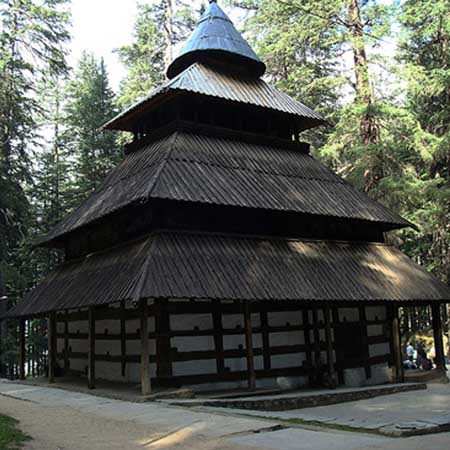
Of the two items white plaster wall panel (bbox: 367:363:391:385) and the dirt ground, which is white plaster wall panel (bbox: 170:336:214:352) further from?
white plaster wall panel (bbox: 367:363:391:385)

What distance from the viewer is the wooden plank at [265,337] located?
607 inches

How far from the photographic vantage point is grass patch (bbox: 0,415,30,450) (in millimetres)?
6969

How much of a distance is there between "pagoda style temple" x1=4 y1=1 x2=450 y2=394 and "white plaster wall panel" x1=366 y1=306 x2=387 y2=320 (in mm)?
65

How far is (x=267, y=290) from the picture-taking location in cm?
1370

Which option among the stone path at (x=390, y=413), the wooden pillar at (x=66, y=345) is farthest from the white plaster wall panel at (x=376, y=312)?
the wooden pillar at (x=66, y=345)

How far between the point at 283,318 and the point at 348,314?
265cm

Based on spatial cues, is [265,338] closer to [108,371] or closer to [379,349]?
[108,371]

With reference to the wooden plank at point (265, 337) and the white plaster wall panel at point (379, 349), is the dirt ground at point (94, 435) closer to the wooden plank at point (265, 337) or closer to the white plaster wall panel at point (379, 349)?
the wooden plank at point (265, 337)

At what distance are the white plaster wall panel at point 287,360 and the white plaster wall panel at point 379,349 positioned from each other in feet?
9.63

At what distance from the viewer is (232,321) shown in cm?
1502

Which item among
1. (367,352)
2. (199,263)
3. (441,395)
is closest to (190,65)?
(199,263)

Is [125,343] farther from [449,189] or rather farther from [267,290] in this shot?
[449,189]

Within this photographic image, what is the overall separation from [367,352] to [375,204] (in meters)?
4.87

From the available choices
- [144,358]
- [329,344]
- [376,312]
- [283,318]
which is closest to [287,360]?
[283,318]
